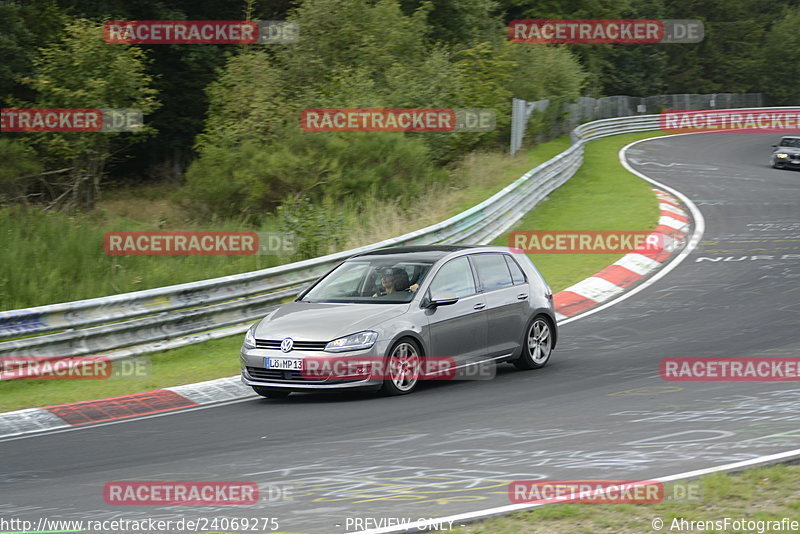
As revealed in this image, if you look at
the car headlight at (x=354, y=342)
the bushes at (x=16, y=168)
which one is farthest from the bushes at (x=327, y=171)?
the car headlight at (x=354, y=342)

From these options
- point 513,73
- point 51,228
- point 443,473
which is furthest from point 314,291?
point 513,73

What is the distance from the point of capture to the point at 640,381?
10.2 meters

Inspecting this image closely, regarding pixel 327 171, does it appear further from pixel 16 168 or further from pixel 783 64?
pixel 783 64

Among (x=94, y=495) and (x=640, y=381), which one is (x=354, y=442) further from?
(x=640, y=381)

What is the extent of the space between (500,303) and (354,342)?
227 cm

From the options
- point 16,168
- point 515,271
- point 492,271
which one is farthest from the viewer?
point 16,168

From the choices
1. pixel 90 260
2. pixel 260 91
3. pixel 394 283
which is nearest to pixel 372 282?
pixel 394 283

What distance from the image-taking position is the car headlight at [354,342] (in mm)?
9805

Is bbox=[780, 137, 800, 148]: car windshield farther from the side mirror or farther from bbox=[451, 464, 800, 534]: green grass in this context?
bbox=[451, 464, 800, 534]: green grass

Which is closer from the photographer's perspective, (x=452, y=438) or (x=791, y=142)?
(x=452, y=438)

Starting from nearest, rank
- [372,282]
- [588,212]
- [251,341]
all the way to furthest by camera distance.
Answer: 1. [251,341]
2. [372,282]
3. [588,212]

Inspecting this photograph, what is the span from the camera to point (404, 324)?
10203 mm

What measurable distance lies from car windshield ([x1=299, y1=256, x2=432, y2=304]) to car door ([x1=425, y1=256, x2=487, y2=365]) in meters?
0.25

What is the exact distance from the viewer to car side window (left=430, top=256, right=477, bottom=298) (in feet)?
35.9
